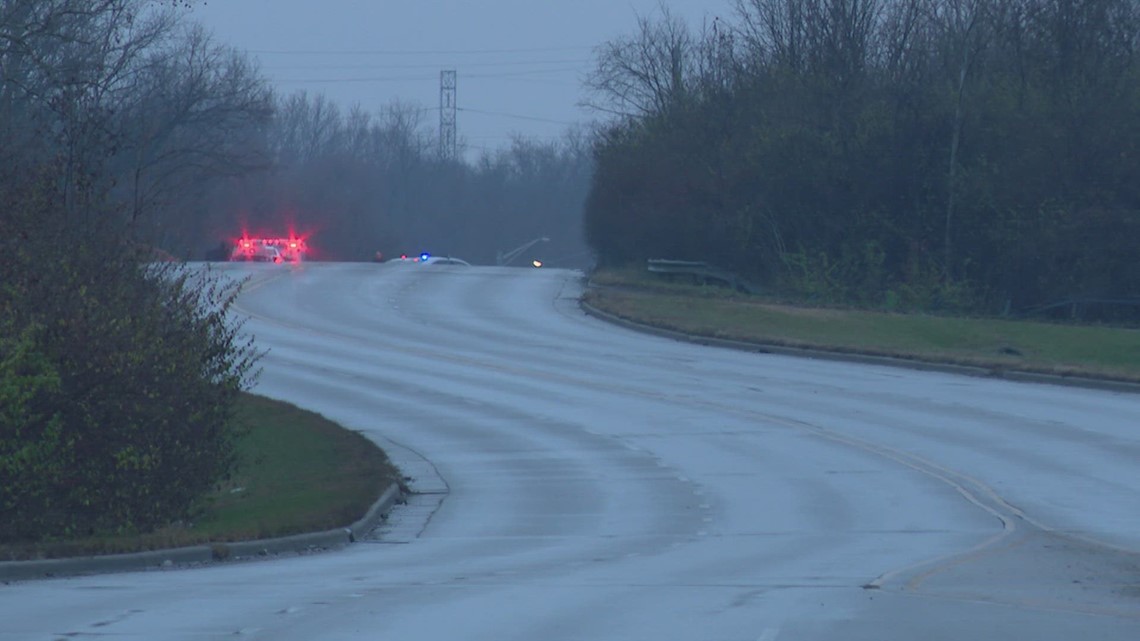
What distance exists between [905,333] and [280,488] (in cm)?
2096

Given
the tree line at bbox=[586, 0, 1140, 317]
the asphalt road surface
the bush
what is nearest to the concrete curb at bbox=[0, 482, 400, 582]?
the asphalt road surface

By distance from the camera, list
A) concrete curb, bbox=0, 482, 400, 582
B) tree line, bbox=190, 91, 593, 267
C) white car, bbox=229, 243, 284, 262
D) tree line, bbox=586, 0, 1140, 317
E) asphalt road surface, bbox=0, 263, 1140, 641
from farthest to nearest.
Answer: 1. tree line, bbox=190, 91, 593, 267
2. white car, bbox=229, 243, 284, 262
3. tree line, bbox=586, 0, 1140, 317
4. concrete curb, bbox=0, 482, 400, 582
5. asphalt road surface, bbox=0, 263, 1140, 641

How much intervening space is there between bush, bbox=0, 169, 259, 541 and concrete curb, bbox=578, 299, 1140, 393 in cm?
1725

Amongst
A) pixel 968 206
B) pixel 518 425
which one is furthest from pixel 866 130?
pixel 518 425

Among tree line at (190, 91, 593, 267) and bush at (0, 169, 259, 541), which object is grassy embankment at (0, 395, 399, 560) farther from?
tree line at (190, 91, 593, 267)

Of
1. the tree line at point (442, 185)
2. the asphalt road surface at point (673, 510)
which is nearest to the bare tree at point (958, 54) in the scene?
the asphalt road surface at point (673, 510)

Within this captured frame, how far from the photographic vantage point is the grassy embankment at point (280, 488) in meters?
12.6

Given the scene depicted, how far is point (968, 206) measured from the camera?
1790 inches

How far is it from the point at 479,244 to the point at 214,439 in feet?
379

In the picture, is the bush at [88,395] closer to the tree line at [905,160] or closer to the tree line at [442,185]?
the tree line at [905,160]

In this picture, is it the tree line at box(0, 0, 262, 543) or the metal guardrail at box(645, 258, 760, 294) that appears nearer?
the tree line at box(0, 0, 262, 543)

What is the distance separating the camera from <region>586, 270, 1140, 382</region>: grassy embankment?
98.1 ft

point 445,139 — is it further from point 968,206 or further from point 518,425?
point 518,425

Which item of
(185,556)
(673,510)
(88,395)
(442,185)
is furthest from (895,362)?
(442,185)
